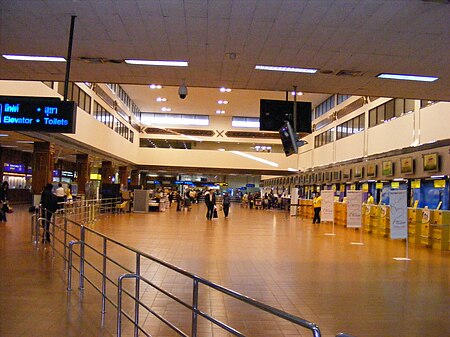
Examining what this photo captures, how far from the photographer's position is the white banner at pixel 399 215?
38.3ft

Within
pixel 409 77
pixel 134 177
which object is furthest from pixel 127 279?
pixel 134 177

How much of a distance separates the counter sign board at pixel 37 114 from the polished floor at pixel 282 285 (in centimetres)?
244

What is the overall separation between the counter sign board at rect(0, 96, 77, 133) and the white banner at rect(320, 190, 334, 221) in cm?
1321

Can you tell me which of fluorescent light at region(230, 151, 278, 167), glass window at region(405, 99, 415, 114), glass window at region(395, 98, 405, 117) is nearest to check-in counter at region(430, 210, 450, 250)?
glass window at region(405, 99, 415, 114)

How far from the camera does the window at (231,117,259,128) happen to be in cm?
4275

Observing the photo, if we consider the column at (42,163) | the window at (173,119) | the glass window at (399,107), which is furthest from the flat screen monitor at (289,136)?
the window at (173,119)

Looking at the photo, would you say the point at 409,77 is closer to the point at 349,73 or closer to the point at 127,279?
the point at 349,73

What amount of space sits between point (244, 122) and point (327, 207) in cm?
2512

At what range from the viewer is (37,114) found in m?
7.12

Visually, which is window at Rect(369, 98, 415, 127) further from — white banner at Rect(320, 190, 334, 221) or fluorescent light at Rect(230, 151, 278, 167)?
fluorescent light at Rect(230, 151, 278, 167)

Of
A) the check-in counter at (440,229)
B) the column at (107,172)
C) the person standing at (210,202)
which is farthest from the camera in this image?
the column at (107,172)

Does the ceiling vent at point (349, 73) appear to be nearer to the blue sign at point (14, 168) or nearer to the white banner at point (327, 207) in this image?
the white banner at point (327, 207)

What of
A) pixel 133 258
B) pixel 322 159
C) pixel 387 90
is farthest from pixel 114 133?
pixel 387 90

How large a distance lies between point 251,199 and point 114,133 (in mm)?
19208
